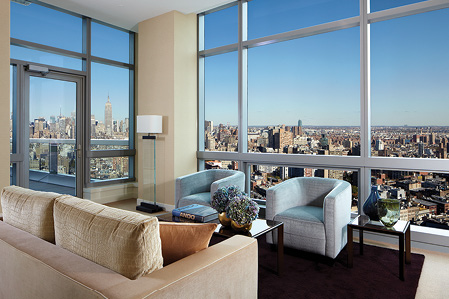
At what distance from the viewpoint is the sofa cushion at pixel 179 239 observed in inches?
53.7

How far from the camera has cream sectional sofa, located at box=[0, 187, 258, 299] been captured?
1.05 m

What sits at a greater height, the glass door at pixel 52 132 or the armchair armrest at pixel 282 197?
the glass door at pixel 52 132

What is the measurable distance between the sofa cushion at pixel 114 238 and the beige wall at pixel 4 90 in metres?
2.67

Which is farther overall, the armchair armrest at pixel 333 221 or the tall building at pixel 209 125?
the tall building at pixel 209 125

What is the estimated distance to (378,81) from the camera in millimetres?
3420

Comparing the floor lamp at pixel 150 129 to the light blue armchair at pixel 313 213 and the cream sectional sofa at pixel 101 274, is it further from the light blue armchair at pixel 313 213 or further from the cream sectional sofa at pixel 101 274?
the cream sectional sofa at pixel 101 274

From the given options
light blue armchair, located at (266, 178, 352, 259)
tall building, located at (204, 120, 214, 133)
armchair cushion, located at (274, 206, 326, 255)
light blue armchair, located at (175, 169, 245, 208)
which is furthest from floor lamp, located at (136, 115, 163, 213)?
armchair cushion, located at (274, 206, 326, 255)

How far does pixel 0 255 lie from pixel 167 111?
11.6 ft

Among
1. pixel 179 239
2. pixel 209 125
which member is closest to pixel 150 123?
pixel 209 125

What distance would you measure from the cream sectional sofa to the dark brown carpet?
2.69 feet

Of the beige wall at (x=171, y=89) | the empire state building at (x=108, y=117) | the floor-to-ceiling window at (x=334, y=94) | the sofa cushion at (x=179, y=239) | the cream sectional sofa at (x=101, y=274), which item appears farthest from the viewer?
the empire state building at (x=108, y=117)

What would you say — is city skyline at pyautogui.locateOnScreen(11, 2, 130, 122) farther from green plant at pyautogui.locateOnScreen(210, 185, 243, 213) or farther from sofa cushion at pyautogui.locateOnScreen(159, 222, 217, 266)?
sofa cushion at pyautogui.locateOnScreen(159, 222, 217, 266)

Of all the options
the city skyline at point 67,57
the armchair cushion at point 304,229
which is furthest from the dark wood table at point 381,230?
the city skyline at point 67,57

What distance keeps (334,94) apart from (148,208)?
10.3ft
